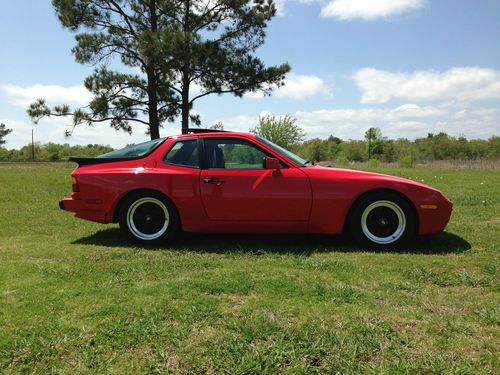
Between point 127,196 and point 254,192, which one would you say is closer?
point 254,192

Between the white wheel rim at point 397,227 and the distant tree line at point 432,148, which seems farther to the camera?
the distant tree line at point 432,148

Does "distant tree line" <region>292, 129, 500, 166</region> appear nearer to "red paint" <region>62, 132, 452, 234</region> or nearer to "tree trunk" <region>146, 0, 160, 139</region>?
"tree trunk" <region>146, 0, 160, 139</region>

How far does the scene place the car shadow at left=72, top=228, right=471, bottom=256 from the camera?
4.46 meters

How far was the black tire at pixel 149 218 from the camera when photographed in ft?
15.4

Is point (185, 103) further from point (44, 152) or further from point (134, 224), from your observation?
point (44, 152)

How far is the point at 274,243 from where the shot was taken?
15.7 feet

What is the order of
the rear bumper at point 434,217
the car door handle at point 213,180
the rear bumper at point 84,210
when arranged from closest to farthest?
the rear bumper at point 434,217 → the car door handle at point 213,180 → the rear bumper at point 84,210

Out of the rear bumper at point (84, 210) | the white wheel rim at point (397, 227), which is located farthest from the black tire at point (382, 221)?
the rear bumper at point (84, 210)

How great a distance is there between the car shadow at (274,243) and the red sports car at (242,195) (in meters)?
0.20

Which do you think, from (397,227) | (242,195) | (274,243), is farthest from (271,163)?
(397,227)

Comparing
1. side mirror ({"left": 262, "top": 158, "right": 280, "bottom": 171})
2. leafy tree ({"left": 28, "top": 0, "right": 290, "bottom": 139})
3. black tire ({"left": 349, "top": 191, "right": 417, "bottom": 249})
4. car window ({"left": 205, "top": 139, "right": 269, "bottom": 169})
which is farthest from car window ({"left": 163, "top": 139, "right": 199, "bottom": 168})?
leafy tree ({"left": 28, "top": 0, "right": 290, "bottom": 139})

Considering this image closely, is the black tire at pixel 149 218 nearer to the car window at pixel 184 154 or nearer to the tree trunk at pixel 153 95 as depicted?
the car window at pixel 184 154

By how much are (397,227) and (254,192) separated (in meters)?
1.63

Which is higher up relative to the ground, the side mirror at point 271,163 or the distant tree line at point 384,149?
the distant tree line at point 384,149
